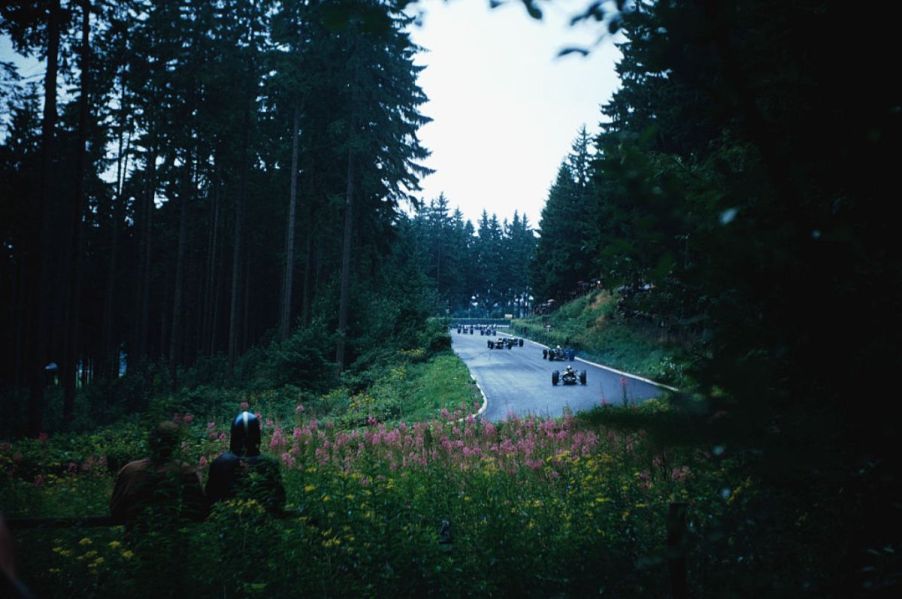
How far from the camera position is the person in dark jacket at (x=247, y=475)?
16.0 ft

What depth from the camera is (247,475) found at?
5031mm

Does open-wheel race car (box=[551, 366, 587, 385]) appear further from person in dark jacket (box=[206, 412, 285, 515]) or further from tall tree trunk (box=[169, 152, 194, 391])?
person in dark jacket (box=[206, 412, 285, 515])

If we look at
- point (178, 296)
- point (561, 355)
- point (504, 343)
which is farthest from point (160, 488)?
point (504, 343)

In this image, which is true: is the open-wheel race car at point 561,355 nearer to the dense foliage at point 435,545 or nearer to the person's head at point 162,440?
the dense foliage at point 435,545

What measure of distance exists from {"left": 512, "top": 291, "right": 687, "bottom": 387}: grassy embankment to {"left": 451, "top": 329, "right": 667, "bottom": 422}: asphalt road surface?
1.29m

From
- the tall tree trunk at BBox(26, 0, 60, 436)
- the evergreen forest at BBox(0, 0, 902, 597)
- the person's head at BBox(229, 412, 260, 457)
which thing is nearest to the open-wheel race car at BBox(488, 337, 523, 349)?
the evergreen forest at BBox(0, 0, 902, 597)

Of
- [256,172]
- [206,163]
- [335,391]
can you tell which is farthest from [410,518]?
[256,172]

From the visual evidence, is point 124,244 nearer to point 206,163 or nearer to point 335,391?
point 206,163

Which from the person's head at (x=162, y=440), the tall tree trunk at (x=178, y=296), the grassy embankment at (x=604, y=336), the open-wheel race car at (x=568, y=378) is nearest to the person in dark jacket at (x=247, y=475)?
the person's head at (x=162, y=440)

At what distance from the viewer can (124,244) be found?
4044 centimetres

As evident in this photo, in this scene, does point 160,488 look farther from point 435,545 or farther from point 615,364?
point 615,364

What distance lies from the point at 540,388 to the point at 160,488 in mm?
19354

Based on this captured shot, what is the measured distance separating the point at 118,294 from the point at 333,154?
28.3 m

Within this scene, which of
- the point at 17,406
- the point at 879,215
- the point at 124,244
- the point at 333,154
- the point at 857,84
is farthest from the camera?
the point at 124,244
